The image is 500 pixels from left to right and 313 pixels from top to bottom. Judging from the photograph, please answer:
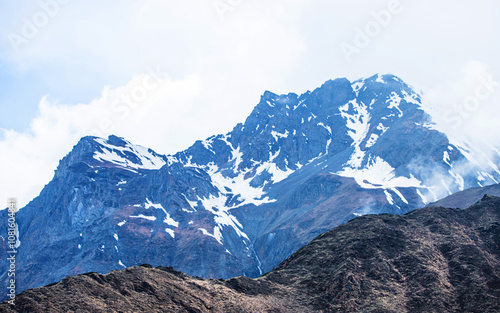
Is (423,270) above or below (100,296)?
below

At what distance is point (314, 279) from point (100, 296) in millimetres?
33003

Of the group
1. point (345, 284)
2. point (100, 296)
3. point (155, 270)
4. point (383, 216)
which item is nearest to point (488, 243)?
point (383, 216)

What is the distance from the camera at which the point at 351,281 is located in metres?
74.4

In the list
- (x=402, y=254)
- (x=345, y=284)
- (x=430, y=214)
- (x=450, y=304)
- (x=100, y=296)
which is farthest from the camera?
(x=430, y=214)

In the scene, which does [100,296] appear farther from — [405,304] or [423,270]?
[423,270]

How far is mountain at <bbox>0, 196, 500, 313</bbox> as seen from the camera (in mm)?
60594

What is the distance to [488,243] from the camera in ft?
276

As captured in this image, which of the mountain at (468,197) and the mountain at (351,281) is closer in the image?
the mountain at (351,281)

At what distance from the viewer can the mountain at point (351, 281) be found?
6059 cm

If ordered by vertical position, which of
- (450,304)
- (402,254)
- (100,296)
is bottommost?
(450,304)

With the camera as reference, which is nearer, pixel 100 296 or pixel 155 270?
pixel 100 296

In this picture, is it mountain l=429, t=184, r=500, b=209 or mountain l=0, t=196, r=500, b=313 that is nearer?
mountain l=0, t=196, r=500, b=313

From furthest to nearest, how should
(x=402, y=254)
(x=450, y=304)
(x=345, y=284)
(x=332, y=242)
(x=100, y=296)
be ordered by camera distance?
(x=332, y=242) → (x=402, y=254) → (x=345, y=284) → (x=450, y=304) → (x=100, y=296)

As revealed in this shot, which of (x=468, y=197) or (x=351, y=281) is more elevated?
(x=351, y=281)
